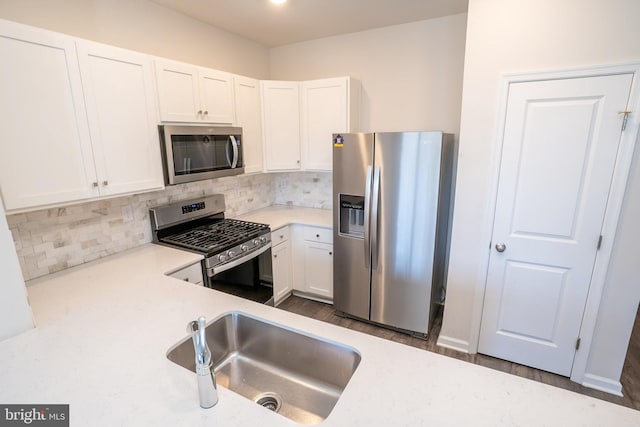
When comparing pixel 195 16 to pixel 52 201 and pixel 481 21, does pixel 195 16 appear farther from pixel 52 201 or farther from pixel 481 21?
pixel 481 21

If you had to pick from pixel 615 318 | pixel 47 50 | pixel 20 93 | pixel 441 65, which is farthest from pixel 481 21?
pixel 20 93

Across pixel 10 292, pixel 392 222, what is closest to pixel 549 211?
pixel 392 222

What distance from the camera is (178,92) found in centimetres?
215

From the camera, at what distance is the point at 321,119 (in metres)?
Answer: 3.02

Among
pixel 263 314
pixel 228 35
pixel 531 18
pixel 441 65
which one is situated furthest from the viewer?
pixel 228 35

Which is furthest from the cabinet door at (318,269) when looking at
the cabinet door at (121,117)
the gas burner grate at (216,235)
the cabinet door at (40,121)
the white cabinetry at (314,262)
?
the cabinet door at (40,121)

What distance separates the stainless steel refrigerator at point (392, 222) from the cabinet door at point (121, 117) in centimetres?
140

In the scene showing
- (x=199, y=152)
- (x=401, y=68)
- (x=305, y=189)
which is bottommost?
(x=305, y=189)

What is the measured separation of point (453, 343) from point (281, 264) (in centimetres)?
166

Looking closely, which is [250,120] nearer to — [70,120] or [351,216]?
[351,216]

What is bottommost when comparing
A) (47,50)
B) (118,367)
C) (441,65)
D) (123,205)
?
(118,367)

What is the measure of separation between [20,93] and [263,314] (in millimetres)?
1518

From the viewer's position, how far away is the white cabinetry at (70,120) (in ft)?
4.57

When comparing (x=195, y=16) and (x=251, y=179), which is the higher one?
(x=195, y=16)
